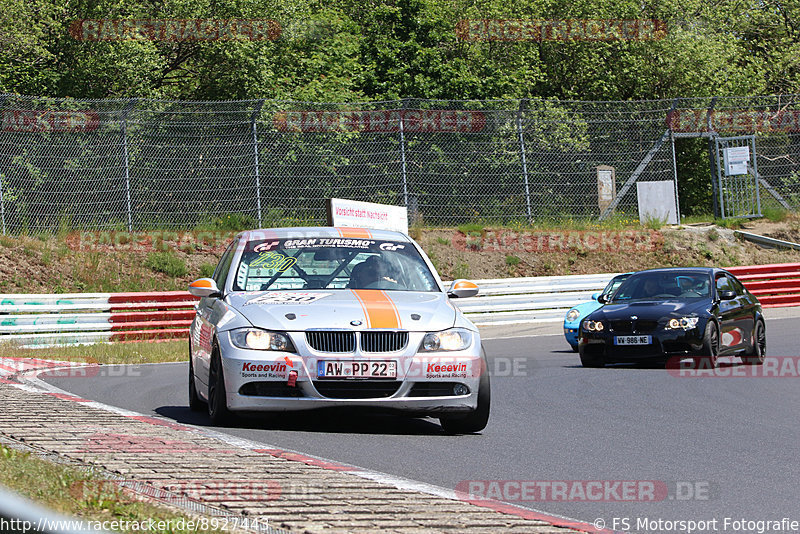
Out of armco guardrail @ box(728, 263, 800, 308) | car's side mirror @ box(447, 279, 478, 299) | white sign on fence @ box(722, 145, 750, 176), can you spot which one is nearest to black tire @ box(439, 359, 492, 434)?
car's side mirror @ box(447, 279, 478, 299)

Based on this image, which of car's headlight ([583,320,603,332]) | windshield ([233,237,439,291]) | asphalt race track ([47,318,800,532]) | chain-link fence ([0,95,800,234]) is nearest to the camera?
asphalt race track ([47,318,800,532])

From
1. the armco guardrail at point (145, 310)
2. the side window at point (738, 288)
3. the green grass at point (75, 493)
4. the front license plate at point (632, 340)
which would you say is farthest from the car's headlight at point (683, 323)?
the green grass at point (75, 493)

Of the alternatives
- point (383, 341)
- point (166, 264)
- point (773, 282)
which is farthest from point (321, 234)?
point (773, 282)

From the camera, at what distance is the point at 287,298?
8.84m

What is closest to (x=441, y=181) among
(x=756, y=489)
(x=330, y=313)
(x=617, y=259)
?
(x=617, y=259)

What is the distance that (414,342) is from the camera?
8.35 metres

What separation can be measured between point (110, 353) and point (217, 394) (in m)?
9.45

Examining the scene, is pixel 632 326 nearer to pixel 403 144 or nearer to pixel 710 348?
pixel 710 348

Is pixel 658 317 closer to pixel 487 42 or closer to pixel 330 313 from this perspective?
pixel 330 313

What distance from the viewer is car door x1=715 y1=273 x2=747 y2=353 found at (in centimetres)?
1510

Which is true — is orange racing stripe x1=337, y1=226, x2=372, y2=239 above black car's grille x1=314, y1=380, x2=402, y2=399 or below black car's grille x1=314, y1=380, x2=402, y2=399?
above

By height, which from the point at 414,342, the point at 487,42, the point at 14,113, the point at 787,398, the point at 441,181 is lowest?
the point at 787,398

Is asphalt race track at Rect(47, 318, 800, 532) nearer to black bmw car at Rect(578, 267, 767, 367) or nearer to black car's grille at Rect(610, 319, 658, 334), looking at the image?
black bmw car at Rect(578, 267, 767, 367)

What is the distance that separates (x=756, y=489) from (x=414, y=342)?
108 inches
